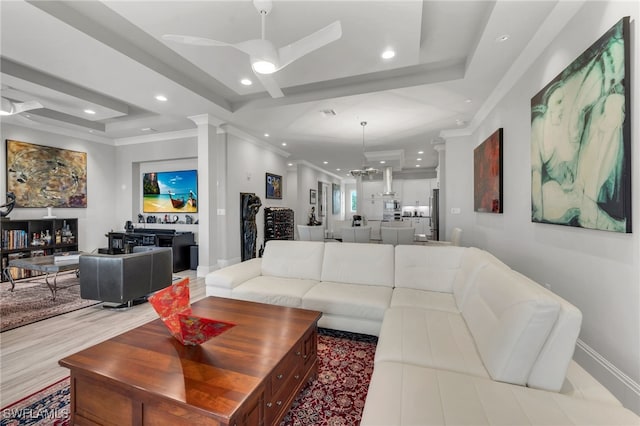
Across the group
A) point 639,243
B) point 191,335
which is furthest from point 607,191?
point 191,335

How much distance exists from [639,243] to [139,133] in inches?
298

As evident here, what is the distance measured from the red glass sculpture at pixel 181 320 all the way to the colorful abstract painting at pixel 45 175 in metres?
5.46

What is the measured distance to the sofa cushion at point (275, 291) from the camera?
2.58m

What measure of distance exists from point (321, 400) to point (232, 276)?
159 cm

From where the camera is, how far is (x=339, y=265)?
3.01 metres

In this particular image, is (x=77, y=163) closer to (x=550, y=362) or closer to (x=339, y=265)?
(x=339, y=265)

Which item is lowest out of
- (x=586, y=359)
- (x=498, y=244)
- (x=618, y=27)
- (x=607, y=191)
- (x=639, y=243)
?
(x=586, y=359)

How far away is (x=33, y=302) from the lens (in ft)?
11.4

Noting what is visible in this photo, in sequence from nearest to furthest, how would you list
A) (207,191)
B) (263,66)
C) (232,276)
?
(263,66), (232,276), (207,191)

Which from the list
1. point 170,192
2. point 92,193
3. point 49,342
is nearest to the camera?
point 49,342

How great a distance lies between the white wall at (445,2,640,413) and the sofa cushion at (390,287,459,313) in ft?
2.69

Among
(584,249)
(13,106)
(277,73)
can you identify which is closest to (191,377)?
(584,249)

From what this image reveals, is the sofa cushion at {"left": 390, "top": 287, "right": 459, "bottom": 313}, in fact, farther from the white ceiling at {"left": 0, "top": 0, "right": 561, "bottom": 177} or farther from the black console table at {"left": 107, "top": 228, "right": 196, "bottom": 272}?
the black console table at {"left": 107, "top": 228, "right": 196, "bottom": 272}

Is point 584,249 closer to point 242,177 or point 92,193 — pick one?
point 242,177
